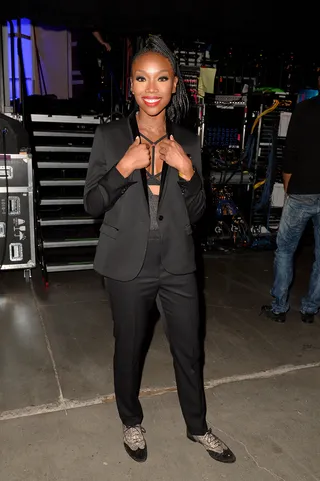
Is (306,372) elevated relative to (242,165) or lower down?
lower down

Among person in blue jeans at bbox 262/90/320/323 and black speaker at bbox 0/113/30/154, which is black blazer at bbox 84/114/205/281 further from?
black speaker at bbox 0/113/30/154

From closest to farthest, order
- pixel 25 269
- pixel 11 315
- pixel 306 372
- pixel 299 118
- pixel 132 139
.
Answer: pixel 132 139 < pixel 306 372 < pixel 299 118 < pixel 11 315 < pixel 25 269

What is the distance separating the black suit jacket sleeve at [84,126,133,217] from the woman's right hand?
33 millimetres

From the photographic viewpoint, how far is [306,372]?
3303 mm

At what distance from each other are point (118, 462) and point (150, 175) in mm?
1551

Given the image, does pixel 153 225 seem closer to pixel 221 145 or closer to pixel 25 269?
pixel 25 269

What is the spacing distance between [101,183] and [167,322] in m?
0.79

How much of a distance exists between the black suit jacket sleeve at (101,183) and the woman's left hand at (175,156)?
0.68 ft

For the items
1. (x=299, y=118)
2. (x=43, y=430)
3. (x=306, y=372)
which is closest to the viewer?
(x=43, y=430)

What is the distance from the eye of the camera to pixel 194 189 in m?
2.00

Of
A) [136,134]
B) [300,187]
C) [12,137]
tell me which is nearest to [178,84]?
[136,134]

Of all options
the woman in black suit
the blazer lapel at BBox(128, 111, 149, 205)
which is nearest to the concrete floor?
the woman in black suit

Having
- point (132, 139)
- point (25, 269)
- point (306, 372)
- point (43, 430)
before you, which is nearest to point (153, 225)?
point (132, 139)

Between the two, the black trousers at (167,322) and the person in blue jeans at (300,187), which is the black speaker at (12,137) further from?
the black trousers at (167,322)
